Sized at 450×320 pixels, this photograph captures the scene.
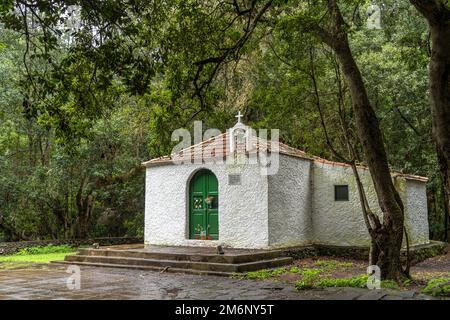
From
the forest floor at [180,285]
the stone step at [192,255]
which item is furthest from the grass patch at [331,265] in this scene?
the stone step at [192,255]

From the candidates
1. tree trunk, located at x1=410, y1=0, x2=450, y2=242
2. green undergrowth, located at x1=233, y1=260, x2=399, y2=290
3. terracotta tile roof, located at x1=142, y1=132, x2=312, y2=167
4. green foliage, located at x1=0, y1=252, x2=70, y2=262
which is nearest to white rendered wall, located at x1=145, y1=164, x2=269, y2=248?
terracotta tile roof, located at x1=142, y1=132, x2=312, y2=167

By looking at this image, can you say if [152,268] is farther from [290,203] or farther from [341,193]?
[341,193]

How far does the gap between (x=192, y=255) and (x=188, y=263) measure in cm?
33

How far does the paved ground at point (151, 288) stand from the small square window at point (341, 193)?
6.45 metres

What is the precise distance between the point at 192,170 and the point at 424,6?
378 inches

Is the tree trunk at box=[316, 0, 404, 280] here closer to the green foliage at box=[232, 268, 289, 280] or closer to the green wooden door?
the green foliage at box=[232, 268, 289, 280]

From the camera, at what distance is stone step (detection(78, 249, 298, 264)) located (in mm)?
11773

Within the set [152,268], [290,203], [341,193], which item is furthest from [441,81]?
[341,193]

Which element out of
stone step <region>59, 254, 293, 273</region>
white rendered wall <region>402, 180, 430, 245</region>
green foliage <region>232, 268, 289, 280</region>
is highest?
white rendered wall <region>402, 180, 430, 245</region>

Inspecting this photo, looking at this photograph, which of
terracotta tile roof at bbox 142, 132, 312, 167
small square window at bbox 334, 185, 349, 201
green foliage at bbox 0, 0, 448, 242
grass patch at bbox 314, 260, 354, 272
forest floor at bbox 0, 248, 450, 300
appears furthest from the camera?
small square window at bbox 334, 185, 349, 201

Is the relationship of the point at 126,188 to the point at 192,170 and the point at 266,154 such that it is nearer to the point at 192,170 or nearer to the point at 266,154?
the point at 192,170

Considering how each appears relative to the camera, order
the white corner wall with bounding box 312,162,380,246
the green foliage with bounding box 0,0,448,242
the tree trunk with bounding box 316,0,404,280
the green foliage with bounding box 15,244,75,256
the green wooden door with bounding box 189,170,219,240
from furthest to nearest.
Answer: the green foliage with bounding box 15,244,75,256 → the white corner wall with bounding box 312,162,380,246 → the green wooden door with bounding box 189,170,219,240 → the tree trunk with bounding box 316,0,404,280 → the green foliage with bounding box 0,0,448,242

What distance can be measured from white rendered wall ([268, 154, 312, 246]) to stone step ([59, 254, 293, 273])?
120 centimetres

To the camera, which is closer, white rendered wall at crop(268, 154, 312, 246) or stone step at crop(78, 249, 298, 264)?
stone step at crop(78, 249, 298, 264)
